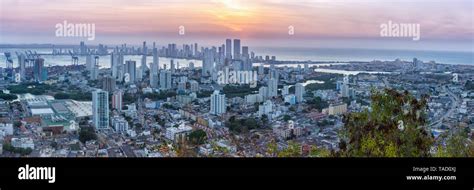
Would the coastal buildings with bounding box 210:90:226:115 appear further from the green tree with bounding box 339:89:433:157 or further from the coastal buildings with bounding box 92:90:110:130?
the green tree with bounding box 339:89:433:157

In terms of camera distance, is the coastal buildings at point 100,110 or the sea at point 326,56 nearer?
the coastal buildings at point 100,110

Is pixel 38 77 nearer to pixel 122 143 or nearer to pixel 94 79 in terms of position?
pixel 94 79

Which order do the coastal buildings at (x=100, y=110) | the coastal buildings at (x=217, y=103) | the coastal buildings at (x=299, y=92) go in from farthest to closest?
the coastal buildings at (x=299, y=92) < the coastal buildings at (x=217, y=103) < the coastal buildings at (x=100, y=110)

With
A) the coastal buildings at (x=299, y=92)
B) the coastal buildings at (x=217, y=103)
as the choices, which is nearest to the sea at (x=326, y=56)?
the coastal buildings at (x=299, y=92)

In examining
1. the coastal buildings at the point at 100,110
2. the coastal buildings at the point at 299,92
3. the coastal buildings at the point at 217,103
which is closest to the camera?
the coastal buildings at the point at 100,110

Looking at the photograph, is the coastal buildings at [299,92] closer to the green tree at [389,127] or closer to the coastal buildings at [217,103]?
the green tree at [389,127]

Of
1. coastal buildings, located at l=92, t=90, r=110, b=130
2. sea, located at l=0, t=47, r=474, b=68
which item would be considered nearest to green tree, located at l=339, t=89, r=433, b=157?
sea, located at l=0, t=47, r=474, b=68

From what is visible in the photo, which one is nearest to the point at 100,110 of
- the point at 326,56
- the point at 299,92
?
the point at 299,92

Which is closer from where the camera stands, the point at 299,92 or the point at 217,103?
the point at 217,103

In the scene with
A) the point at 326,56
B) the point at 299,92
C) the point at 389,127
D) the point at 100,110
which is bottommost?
the point at 389,127

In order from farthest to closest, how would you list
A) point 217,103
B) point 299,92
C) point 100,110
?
point 299,92 → point 217,103 → point 100,110

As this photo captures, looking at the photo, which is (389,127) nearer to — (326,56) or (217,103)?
(326,56)
